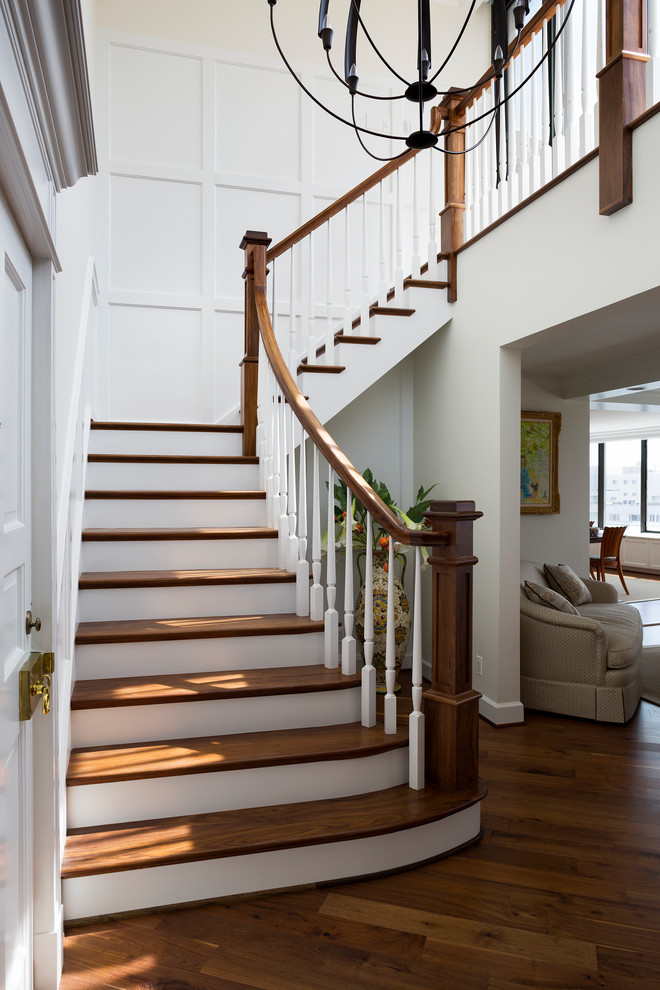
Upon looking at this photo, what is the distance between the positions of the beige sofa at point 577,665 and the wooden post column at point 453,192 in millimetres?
2055

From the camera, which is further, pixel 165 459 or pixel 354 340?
pixel 354 340

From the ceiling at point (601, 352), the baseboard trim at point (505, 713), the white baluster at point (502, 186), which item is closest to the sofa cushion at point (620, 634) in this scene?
the baseboard trim at point (505, 713)

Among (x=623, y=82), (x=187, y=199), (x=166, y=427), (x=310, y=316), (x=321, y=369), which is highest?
(x=187, y=199)

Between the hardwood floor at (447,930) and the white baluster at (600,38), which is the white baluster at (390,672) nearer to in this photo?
the hardwood floor at (447,930)

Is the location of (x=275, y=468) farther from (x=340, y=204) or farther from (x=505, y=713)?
(x=505, y=713)

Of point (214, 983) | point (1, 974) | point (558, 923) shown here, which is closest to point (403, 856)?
point (558, 923)

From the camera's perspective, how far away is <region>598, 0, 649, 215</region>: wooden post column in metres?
2.54

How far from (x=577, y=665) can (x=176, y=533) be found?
2420mm

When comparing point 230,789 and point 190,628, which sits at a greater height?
point 190,628

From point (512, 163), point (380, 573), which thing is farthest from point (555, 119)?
point (380, 573)

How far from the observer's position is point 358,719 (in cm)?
262

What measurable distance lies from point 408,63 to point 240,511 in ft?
14.1

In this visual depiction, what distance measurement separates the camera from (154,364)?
15.9 feet

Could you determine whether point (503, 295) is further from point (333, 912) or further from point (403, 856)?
point (333, 912)
